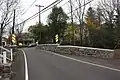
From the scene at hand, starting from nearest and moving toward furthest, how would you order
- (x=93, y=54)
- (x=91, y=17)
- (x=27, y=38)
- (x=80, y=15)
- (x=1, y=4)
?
(x=93, y=54) → (x=1, y=4) → (x=80, y=15) → (x=91, y=17) → (x=27, y=38)

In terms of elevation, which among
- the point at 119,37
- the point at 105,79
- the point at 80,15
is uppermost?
the point at 80,15

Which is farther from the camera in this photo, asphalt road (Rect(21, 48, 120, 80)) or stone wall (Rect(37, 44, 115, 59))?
stone wall (Rect(37, 44, 115, 59))

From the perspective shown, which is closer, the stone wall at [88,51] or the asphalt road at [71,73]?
the asphalt road at [71,73]

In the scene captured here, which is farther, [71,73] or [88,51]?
[88,51]

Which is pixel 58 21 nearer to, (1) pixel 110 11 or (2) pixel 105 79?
(1) pixel 110 11

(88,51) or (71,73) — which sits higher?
(88,51)

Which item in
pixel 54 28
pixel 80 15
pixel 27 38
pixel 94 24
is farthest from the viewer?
pixel 27 38

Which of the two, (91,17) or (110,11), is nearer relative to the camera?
(110,11)

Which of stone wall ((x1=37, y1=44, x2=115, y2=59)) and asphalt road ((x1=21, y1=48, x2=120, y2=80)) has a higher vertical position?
stone wall ((x1=37, y1=44, x2=115, y2=59))

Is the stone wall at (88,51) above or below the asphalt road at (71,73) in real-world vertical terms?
above

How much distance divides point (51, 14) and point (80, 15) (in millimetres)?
28931

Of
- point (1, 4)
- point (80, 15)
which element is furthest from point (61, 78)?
point (80, 15)

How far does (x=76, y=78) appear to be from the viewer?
11.9m

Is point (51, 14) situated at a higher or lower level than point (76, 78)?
higher
